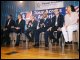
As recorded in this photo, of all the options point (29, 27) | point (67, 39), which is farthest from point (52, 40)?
point (29, 27)

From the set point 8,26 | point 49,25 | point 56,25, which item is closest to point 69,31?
point 56,25

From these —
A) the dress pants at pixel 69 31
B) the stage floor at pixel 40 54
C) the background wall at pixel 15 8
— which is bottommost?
the stage floor at pixel 40 54

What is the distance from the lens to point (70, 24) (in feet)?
12.6

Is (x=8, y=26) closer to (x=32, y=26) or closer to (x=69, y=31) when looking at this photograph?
(x=32, y=26)

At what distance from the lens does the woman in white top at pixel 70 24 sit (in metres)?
3.78

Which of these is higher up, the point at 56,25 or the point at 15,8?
the point at 15,8

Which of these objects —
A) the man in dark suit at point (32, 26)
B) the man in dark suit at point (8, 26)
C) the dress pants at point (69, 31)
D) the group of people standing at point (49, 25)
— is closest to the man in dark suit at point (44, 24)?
the group of people standing at point (49, 25)

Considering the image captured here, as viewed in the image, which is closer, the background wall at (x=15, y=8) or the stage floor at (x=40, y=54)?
→ the stage floor at (x=40, y=54)

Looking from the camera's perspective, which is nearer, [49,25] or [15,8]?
[49,25]

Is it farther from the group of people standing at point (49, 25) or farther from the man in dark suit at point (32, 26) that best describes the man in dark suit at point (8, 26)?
the man in dark suit at point (32, 26)

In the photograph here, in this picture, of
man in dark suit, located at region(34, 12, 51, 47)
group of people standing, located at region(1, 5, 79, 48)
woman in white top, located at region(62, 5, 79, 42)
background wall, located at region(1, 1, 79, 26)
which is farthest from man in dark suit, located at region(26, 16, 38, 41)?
woman in white top, located at region(62, 5, 79, 42)

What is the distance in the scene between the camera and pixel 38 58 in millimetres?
3121

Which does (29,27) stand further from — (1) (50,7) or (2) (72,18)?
(2) (72,18)

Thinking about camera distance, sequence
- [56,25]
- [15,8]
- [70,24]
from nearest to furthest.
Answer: [70,24] < [56,25] < [15,8]
